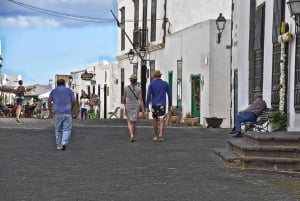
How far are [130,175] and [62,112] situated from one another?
4.45 metres

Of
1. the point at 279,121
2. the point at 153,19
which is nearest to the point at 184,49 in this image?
the point at 153,19

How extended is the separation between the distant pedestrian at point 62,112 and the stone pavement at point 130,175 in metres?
0.27

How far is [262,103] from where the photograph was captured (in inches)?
622

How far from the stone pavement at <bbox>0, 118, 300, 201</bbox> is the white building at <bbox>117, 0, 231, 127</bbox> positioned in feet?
36.0

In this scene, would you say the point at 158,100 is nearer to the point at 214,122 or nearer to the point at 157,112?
the point at 157,112

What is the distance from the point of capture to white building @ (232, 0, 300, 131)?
13.9 meters

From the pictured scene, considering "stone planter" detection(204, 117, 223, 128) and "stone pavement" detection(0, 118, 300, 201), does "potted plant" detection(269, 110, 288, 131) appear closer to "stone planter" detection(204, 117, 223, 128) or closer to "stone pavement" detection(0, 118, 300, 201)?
"stone pavement" detection(0, 118, 300, 201)

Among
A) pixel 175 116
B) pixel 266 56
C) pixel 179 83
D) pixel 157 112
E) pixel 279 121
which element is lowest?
pixel 175 116

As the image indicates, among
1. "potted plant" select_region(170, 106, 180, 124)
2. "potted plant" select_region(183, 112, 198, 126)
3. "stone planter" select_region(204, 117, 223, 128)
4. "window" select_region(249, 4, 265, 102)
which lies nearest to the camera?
"window" select_region(249, 4, 265, 102)

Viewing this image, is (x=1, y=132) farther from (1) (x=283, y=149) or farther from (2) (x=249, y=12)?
(1) (x=283, y=149)

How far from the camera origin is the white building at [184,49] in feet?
83.8

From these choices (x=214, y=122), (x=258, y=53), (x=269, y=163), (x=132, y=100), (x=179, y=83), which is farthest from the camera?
(x=179, y=83)

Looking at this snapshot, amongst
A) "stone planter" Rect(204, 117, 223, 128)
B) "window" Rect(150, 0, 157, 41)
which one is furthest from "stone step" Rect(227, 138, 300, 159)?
"window" Rect(150, 0, 157, 41)

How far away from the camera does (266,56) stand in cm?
1666
